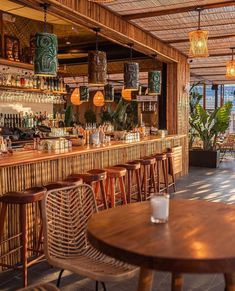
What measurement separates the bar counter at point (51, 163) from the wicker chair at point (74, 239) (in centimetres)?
106

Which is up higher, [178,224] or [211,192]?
[178,224]

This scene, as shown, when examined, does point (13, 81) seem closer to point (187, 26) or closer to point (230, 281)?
point (187, 26)

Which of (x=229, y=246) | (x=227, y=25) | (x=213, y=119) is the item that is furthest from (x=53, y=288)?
(x=213, y=119)

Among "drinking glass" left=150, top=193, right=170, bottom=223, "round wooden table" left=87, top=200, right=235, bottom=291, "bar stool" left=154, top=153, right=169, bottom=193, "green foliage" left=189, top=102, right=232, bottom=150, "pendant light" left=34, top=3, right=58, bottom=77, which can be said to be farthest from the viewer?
"green foliage" left=189, top=102, right=232, bottom=150

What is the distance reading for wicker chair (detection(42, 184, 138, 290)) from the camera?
91.0 inches

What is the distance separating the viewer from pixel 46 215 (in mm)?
2514

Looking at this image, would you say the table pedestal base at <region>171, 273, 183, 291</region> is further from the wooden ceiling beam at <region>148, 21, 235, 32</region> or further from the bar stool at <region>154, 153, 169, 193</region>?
the wooden ceiling beam at <region>148, 21, 235, 32</region>

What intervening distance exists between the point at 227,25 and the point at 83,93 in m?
4.45

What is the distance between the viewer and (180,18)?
241 inches

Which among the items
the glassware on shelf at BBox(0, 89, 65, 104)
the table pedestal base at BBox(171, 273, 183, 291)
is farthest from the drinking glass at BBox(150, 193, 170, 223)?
the glassware on shelf at BBox(0, 89, 65, 104)

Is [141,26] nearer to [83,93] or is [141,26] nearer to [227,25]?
[227,25]

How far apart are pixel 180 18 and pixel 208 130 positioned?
562cm

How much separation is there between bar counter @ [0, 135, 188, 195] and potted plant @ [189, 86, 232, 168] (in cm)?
487

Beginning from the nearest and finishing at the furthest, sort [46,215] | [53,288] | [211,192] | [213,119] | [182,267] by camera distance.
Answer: [182,267] < [53,288] < [46,215] < [211,192] < [213,119]
